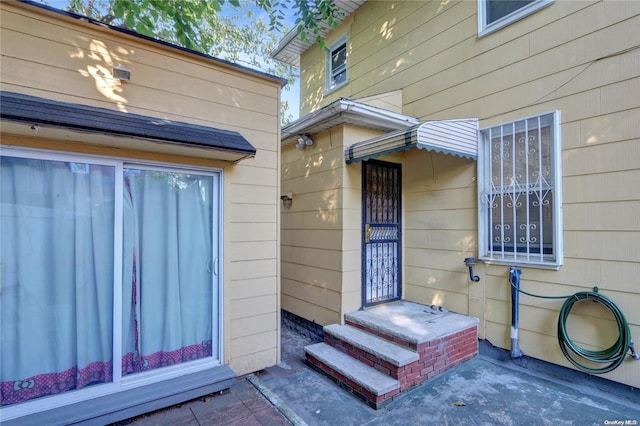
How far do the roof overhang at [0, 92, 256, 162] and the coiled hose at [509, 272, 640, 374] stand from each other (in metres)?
3.59

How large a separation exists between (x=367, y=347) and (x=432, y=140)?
8.00 feet

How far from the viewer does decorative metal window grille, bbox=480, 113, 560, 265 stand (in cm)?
338

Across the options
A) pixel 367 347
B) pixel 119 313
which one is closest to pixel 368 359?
pixel 367 347

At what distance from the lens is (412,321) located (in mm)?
3838

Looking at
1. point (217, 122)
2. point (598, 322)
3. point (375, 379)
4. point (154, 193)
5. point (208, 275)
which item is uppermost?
point (217, 122)

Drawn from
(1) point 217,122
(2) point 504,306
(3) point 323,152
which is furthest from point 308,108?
(2) point 504,306

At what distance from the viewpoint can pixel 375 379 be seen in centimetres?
314

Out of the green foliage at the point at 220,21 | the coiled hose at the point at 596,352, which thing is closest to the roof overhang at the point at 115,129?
the green foliage at the point at 220,21

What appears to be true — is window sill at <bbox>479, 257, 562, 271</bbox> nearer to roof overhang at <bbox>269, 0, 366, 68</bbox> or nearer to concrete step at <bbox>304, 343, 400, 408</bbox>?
concrete step at <bbox>304, 343, 400, 408</bbox>

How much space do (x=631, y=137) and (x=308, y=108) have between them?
5958 millimetres

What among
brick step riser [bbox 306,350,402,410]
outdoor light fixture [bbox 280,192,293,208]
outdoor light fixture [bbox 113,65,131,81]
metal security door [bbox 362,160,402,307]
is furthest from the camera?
outdoor light fixture [bbox 280,192,293,208]

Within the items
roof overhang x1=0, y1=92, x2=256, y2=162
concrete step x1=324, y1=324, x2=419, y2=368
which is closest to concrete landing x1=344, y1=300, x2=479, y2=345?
concrete step x1=324, y1=324, x2=419, y2=368

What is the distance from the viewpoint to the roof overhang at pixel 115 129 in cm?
223

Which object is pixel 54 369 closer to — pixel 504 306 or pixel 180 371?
pixel 180 371
